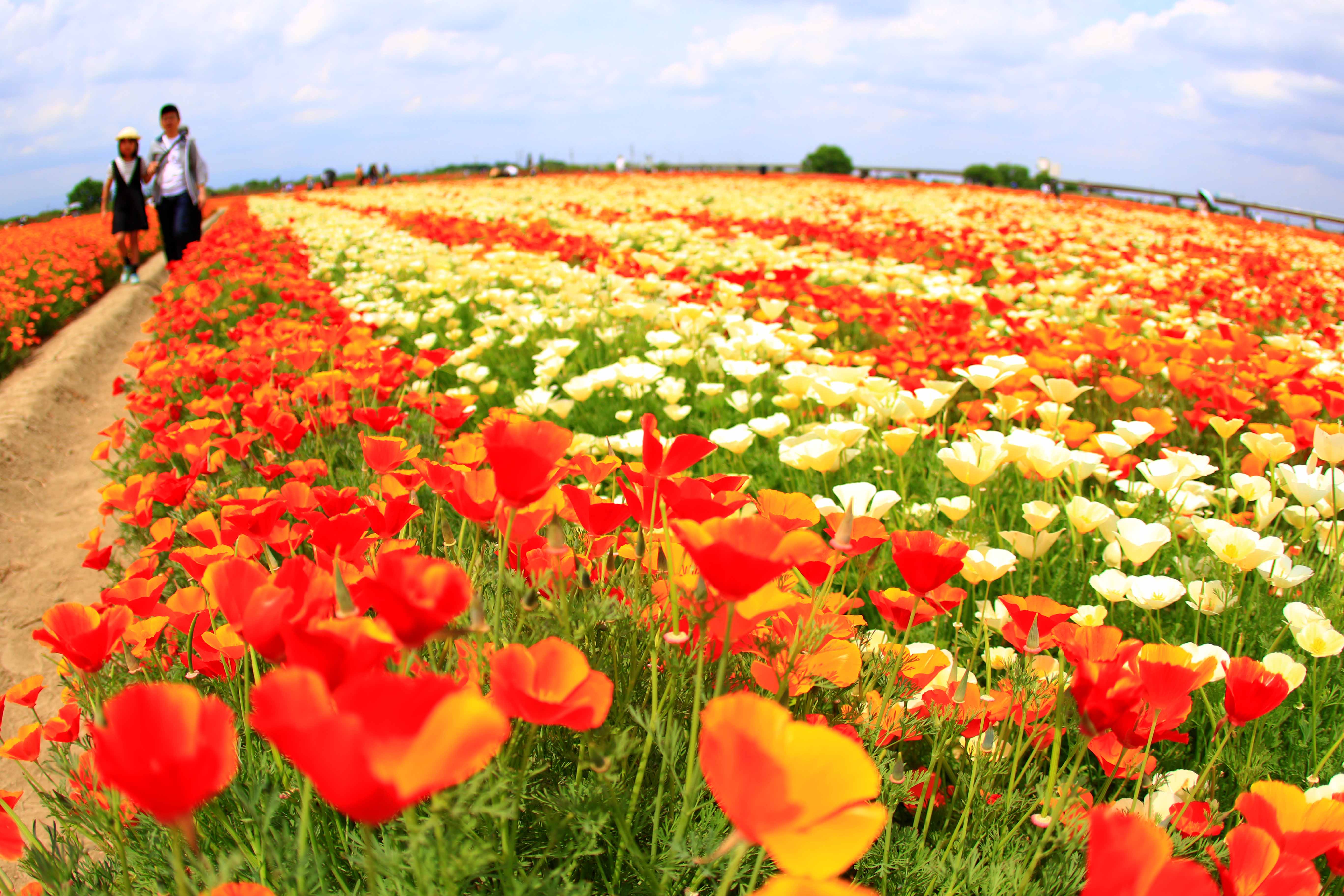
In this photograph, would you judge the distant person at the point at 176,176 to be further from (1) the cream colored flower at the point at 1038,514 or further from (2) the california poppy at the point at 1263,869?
(2) the california poppy at the point at 1263,869

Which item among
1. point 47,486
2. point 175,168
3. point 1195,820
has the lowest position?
point 47,486

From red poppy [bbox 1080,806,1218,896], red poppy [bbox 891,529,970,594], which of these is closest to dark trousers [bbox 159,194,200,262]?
red poppy [bbox 891,529,970,594]

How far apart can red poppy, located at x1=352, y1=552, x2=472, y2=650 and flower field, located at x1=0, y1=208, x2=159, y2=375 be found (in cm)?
675

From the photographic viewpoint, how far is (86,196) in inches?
1296

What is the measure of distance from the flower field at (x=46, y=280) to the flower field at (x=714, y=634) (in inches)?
176

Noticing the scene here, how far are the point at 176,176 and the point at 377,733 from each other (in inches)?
352

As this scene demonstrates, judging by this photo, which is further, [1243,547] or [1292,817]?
[1243,547]

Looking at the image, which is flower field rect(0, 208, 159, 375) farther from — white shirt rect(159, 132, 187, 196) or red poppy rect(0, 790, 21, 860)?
red poppy rect(0, 790, 21, 860)

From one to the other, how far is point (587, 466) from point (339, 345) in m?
3.05

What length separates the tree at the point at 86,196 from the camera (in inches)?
1246

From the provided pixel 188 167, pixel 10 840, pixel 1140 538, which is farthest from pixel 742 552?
pixel 188 167

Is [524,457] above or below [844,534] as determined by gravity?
above

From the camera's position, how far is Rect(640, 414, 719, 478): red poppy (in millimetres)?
1070

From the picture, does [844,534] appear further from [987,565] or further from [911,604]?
[987,565]
